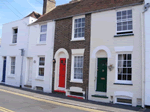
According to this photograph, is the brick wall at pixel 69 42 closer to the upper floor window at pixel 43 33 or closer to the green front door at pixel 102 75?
the green front door at pixel 102 75

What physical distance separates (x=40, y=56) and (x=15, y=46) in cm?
397

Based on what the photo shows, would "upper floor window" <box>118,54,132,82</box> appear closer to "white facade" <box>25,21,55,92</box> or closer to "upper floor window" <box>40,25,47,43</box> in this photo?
"white facade" <box>25,21,55,92</box>

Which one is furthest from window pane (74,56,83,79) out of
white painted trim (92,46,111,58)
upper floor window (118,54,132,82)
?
upper floor window (118,54,132,82)

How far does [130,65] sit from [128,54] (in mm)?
670

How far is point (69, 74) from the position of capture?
11742mm

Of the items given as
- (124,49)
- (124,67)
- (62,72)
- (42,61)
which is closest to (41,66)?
(42,61)

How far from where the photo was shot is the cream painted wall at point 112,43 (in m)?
8.95

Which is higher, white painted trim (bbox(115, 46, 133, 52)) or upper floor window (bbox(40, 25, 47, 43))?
upper floor window (bbox(40, 25, 47, 43))

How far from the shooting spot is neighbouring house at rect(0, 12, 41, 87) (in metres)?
15.4

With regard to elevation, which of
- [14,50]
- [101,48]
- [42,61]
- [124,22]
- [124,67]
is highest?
[124,22]

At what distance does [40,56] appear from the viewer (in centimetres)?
1409

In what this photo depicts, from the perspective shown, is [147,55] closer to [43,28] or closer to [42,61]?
[42,61]

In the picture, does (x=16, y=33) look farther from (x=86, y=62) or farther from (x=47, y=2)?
(x=86, y=62)

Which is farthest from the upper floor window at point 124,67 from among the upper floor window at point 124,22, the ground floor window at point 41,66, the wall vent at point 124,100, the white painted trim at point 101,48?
the ground floor window at point 41,66
